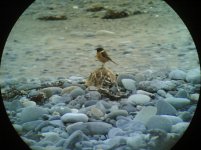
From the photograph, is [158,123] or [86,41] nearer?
[158,123]

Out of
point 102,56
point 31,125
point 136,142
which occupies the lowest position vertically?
point 136,142

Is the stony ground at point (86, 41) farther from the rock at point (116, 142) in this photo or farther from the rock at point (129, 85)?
the rock at point (116, 142)

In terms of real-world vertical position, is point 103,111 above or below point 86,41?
below

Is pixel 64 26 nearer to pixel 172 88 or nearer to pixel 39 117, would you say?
pixel 39 117

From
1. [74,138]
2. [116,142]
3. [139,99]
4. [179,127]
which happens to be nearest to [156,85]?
[139,99]

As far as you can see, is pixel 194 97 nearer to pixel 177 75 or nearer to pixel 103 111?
pixel 177 75

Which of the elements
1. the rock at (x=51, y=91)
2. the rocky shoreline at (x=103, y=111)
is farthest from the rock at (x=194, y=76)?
the rock at (x=51, y=91)

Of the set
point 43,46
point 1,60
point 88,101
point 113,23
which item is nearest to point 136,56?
point 113,23
